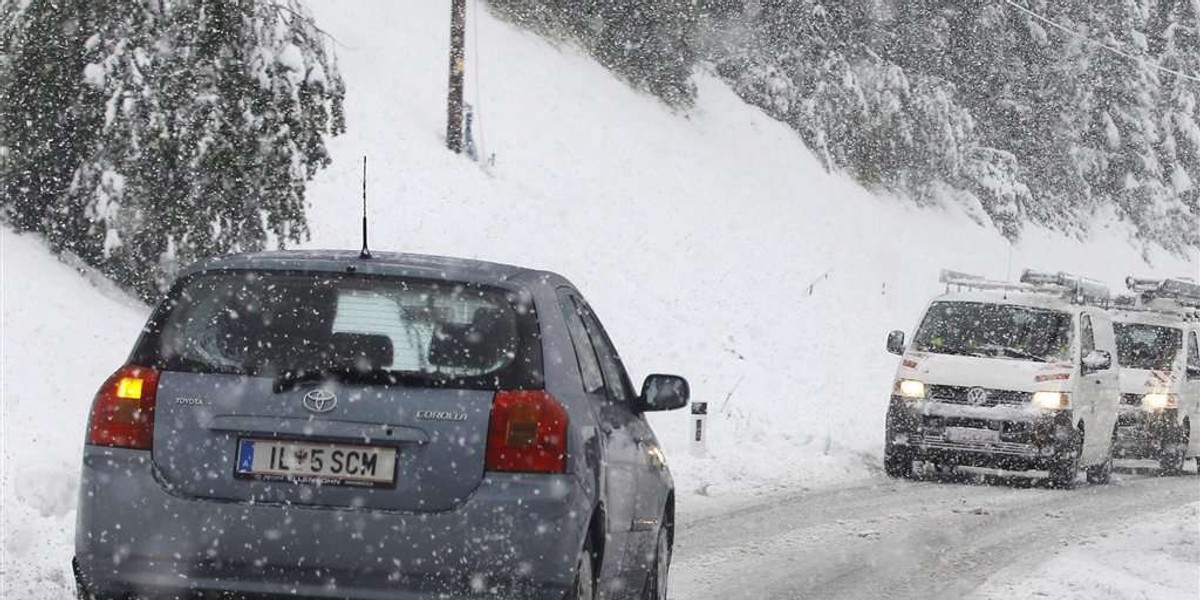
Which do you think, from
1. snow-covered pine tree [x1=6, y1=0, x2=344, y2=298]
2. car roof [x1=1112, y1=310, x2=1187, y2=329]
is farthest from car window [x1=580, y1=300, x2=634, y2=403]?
car roof [x1=1112, y1=310, x2=1187, y2=329]

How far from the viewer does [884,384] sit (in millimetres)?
30281

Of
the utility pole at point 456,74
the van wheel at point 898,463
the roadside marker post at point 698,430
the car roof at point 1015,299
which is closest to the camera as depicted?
the roadside marker post at point 698,430

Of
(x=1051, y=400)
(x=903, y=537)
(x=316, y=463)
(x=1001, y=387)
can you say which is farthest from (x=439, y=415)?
(x=1051, y=400)

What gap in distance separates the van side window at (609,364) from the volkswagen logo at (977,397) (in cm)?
1046

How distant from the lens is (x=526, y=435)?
5961 mm

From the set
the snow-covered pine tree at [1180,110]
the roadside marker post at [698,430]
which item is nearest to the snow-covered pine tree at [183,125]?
the roadside marker post at [698,430]

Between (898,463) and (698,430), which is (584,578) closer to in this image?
(698,430)

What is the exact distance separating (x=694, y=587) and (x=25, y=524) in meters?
3.56

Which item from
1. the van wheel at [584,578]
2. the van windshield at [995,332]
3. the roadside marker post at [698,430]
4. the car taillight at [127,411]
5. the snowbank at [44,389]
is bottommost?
the roadside marker post at [698,430]

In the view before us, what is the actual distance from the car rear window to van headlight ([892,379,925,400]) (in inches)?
485

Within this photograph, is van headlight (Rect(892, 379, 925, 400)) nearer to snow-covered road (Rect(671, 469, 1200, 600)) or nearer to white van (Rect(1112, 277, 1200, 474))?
snow-covered road (Rect(671, 469, 1200, 600))

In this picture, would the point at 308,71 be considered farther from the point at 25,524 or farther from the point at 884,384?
the point at 884,384

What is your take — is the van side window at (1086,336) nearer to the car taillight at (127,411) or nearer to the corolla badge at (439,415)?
the corolla badge at (439,415)

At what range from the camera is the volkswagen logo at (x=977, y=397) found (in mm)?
17942
